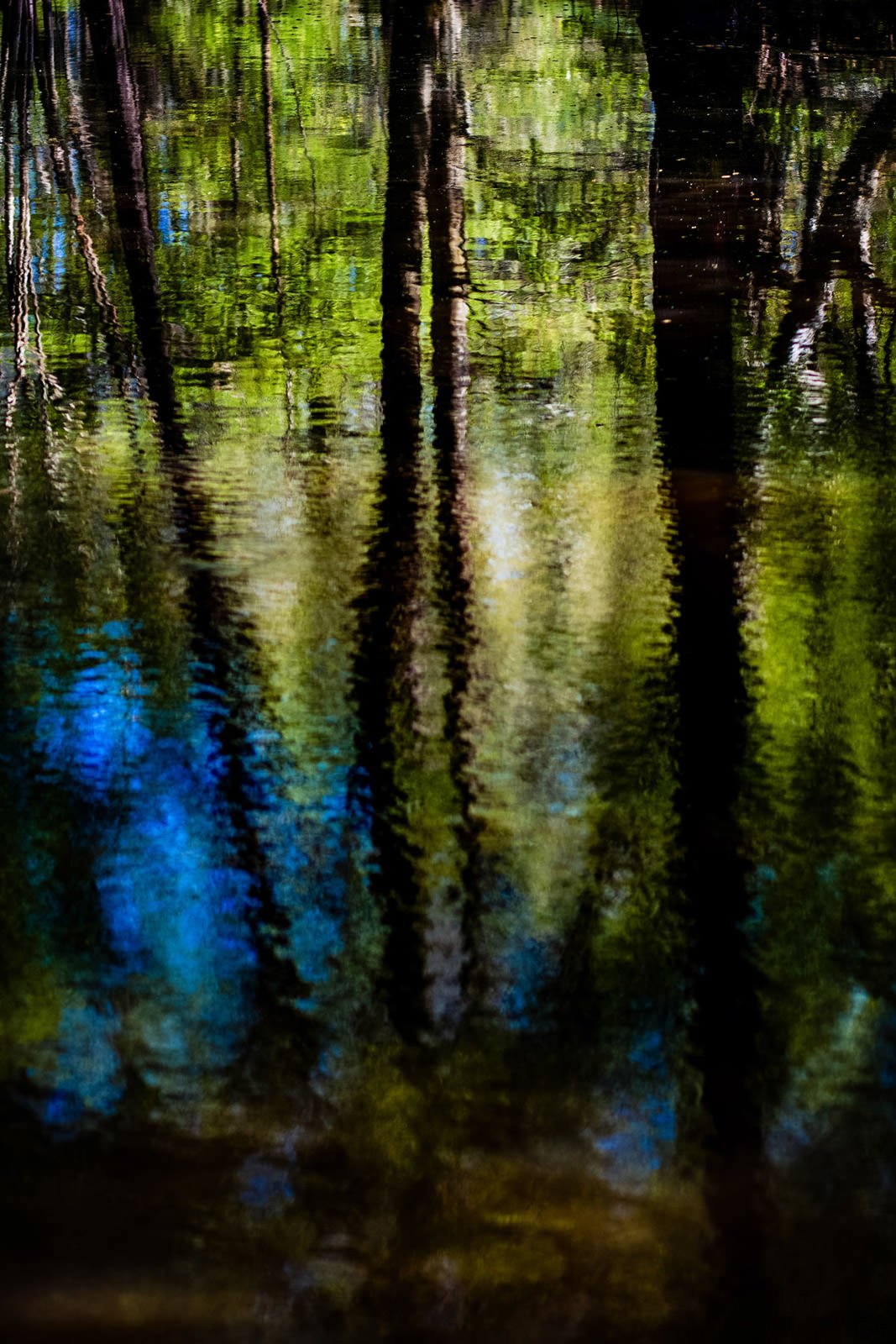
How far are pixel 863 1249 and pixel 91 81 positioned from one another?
1810cm

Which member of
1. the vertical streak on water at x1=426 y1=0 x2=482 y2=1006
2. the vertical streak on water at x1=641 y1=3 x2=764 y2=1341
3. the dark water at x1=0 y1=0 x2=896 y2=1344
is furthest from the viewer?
the vertical streak on water at x1=426 y1=0 x2=482 y2=1006

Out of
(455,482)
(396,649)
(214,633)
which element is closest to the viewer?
(396,649)

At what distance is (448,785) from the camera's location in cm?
505

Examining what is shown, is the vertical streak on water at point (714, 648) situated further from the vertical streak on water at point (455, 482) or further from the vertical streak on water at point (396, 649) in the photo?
the vertical streak on water at point (396, 649)

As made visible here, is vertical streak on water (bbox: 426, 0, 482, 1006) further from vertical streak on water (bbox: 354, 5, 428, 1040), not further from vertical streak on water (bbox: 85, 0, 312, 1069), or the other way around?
vertical streak on water (bbox: 85, 0, 312, 1069)

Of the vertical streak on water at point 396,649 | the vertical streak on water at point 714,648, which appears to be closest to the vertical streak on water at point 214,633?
the vertical streak on water at point 396,649

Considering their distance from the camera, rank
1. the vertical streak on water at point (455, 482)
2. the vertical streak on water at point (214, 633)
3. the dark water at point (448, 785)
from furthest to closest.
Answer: the vertical streak on water at point (455, 482)
the vertical streak on water at point (214, 633)
the dark water at point (448, 785)

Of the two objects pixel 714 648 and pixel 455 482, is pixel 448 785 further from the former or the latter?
pixel 455 482

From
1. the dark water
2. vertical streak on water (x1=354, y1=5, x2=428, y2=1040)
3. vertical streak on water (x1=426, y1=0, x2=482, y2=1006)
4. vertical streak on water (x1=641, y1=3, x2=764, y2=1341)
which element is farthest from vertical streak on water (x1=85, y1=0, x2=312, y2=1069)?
vertical streak on water (x1=641, y1=3, x2=764, y2=1341)

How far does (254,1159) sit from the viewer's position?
354 cm

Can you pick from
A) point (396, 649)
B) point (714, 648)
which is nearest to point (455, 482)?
point (396, 649)

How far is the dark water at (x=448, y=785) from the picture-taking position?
336 centimetres

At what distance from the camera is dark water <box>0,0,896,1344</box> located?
3.36 metres

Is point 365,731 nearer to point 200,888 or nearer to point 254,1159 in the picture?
point 200,888
